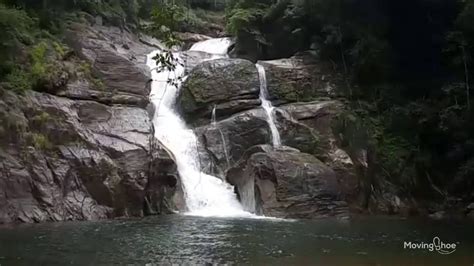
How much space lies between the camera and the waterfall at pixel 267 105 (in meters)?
23.1

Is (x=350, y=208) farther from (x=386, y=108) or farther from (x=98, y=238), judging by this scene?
(x=98, y=238)

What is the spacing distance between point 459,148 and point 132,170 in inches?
502

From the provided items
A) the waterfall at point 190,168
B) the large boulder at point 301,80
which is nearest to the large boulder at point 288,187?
the waterfall at point 190,168

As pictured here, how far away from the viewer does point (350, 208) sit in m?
21.2

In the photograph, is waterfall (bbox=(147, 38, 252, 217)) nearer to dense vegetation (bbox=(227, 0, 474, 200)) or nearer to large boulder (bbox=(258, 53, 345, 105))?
large boulder (bbox=(258, 53, 345, 105))

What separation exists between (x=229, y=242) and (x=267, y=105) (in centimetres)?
1267

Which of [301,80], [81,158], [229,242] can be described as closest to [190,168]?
[81,158]

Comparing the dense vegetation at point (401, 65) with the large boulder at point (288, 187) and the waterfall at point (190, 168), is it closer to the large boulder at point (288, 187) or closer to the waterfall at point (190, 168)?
the large boulder at point (288, 187)

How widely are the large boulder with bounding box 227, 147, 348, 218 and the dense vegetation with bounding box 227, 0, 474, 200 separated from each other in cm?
346

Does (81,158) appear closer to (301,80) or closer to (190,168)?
(190,168)

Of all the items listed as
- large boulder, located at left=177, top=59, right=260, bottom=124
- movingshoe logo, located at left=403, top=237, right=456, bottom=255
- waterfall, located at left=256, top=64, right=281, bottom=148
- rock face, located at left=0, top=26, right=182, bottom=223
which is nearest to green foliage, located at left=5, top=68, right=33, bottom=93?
rock face, located at left=0, top=26, right=182, bottom=223

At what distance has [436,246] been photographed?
12391 millimetres

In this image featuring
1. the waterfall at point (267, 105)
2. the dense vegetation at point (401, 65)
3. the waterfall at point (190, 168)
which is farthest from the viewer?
the waterfall at point (267, 105)

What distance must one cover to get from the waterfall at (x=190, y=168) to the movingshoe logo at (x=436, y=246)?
7.92 m
